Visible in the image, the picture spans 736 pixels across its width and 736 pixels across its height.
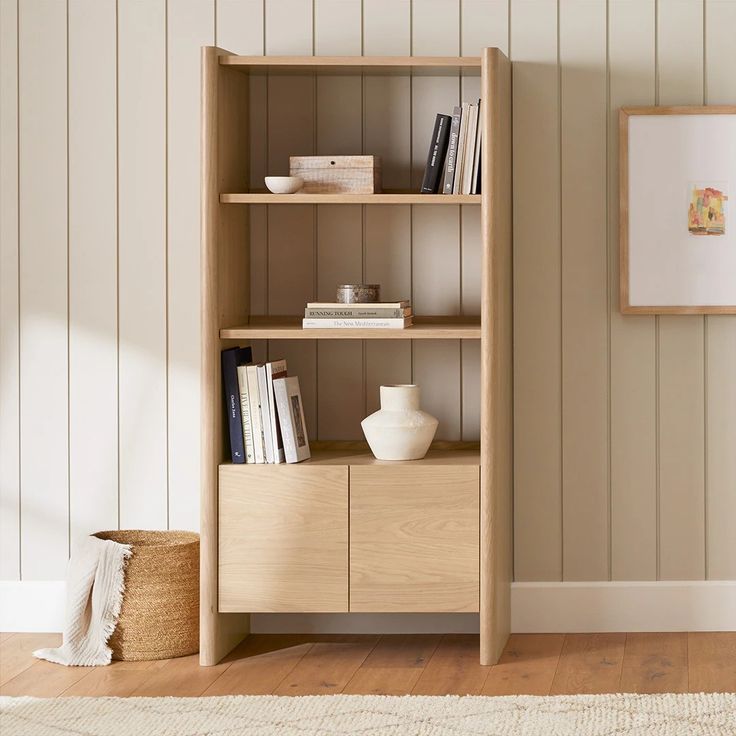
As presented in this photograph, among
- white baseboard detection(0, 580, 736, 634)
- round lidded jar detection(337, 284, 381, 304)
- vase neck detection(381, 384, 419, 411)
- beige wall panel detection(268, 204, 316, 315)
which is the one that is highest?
beige wall panel detection(268, 204, 316, 315)

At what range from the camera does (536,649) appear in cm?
292

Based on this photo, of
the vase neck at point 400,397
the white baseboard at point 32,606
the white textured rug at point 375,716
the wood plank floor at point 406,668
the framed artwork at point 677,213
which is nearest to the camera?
the white textured rug at point 375,716

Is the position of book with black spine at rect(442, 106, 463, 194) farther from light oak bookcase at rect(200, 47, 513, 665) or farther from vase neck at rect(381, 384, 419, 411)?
vase neck at rect(381, 384, 419, 411)

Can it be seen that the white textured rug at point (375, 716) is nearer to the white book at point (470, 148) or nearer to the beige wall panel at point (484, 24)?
the white book at point (470, 148)

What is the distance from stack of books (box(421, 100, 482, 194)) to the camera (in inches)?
110

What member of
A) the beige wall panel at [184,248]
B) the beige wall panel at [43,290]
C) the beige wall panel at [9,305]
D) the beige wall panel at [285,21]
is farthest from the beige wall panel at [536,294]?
the beige wall panel at [9,305]

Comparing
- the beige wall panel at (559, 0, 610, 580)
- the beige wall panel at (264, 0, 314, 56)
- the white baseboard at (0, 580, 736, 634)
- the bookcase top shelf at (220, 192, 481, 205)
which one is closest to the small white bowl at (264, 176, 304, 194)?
the bookcase top shelf at (220, 192, 481, 205)

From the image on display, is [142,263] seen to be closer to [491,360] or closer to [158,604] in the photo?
[158,604]

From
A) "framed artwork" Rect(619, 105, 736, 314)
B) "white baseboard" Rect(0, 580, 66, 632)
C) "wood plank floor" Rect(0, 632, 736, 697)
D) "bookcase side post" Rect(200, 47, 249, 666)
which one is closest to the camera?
"wood plank floor" Rect(0, 632, 736, 697)

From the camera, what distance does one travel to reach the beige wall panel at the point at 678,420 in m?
3.03

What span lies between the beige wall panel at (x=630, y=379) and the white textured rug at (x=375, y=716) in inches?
25.0

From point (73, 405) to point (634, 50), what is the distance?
1.96 metres

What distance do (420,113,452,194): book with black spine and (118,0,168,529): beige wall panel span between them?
0.82 metres

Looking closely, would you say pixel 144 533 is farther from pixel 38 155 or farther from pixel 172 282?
pixel 38 155
